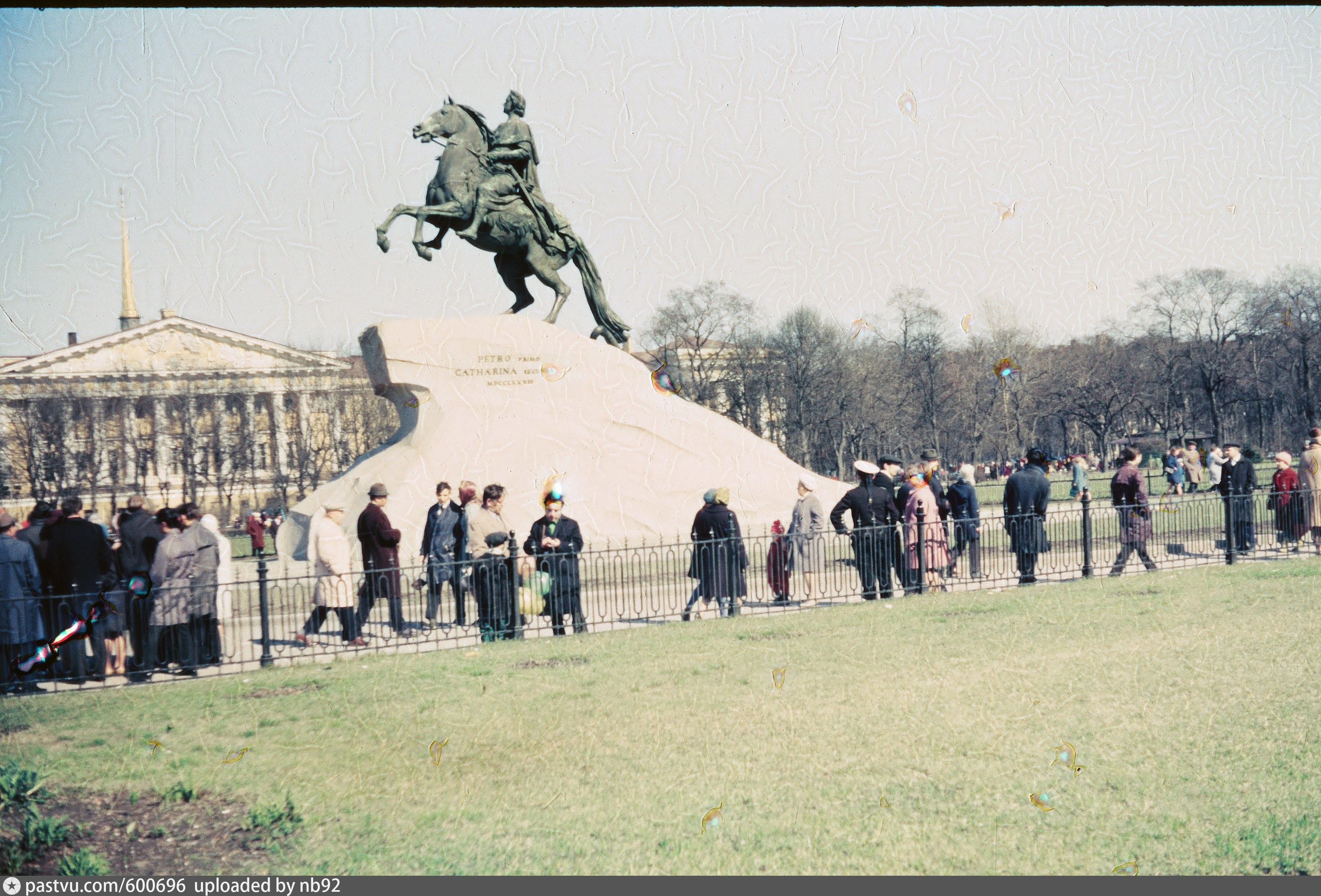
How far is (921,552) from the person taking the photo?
39.3 ft

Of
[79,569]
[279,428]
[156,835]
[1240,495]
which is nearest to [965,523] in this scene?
[1240,495]

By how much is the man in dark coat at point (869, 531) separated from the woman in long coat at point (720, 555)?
4.16 ft

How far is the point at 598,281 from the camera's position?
19172 millimetres

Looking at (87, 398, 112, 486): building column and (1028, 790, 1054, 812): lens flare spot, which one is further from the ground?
(87, 398, 112, 486): building column

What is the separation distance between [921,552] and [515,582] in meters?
4.62

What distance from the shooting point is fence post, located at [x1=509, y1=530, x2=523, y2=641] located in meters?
10.1

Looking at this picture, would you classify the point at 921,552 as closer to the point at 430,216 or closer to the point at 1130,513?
the point at 1130,513

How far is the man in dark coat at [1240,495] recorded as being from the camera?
46.1 feet

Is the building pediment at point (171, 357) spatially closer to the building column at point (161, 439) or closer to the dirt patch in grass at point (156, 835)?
the building column at point (161, 439)

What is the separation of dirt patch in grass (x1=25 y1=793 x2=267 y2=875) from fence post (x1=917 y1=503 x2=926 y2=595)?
830 centimetres

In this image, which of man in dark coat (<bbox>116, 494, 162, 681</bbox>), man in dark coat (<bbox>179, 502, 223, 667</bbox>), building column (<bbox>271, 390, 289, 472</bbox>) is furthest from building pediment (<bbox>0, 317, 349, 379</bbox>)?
man in dark coat (<bbox>179, 502, 223, 667</bbox>)

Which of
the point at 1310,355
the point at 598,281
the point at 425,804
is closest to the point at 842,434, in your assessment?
the point at 1310,355

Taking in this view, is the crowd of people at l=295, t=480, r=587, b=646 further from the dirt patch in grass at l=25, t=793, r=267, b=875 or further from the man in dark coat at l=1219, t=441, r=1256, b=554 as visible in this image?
the man in dark coat at l=1219, t=441, r=1256, b=554
